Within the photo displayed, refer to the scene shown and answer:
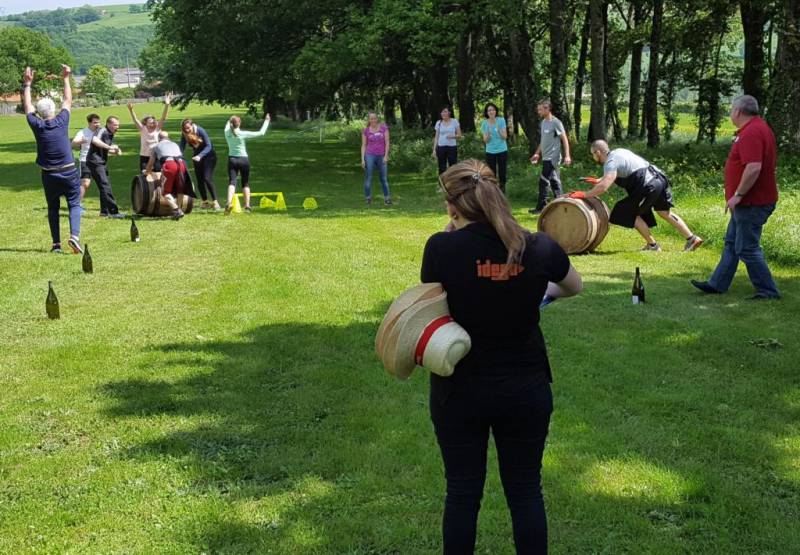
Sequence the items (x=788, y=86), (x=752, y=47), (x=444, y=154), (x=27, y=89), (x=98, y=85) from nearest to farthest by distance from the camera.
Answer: (x=27, y=89)
(x=788, y=86)
(x=444, y=154)
(x=752, y=47)
(x=98, y=85)

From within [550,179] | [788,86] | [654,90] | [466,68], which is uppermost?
[466,68]

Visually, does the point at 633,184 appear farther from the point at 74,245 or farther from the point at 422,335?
the point at 422,335

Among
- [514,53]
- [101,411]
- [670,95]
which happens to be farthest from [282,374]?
[670,95]

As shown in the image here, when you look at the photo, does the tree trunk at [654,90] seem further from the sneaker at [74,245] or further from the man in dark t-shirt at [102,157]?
the sneaker at [74,245]

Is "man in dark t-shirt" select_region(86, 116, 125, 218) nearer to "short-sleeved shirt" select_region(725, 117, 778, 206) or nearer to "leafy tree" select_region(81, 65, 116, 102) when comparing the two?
"short-sleeved shirt" select_region(725, 117, 778, 206)

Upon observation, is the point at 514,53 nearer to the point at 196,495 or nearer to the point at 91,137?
the point at 91,137

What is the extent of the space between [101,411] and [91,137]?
1160cm

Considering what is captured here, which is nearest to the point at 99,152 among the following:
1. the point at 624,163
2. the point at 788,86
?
the point at 624,163

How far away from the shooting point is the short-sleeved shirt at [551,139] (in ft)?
50.7

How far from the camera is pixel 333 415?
632cm

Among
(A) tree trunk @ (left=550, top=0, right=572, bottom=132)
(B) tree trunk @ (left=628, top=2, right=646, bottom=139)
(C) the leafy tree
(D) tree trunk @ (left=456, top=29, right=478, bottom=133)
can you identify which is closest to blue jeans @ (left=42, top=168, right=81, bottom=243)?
(A) tree trunk @ (left=550, top=0, right=572, bottom=132)

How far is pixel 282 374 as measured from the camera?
7.30 metres

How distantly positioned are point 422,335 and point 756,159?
21.1 ft

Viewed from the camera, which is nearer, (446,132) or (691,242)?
(691,242)
